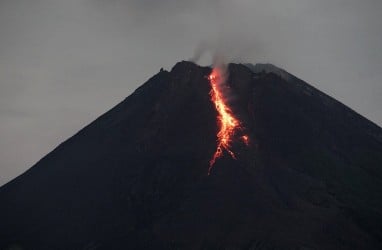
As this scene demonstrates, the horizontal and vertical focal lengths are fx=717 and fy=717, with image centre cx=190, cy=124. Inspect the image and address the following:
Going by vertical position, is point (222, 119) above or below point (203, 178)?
above

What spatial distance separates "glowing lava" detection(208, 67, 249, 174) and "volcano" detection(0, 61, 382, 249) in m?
0.97

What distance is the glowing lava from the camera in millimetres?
119000

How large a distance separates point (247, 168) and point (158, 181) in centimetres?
1496

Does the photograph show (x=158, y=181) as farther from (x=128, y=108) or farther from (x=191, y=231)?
(x=128, y=108)

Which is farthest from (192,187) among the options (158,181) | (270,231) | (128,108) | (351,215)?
(128,108)

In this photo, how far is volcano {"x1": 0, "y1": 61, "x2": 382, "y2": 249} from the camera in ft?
340

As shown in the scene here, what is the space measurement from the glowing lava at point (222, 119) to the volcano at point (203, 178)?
0.97 metres

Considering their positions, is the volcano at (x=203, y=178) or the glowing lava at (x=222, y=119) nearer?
the volcano at (x=203, y=178)

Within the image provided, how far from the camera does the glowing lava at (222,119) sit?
119000 mm

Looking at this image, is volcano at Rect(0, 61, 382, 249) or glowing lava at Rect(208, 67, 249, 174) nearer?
volcano at Rect(0, 61, 382, 249)

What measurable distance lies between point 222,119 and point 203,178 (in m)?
15.6

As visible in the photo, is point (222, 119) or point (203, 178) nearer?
point (203, 178)

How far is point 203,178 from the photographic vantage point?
114500mm

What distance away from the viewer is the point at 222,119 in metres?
126
